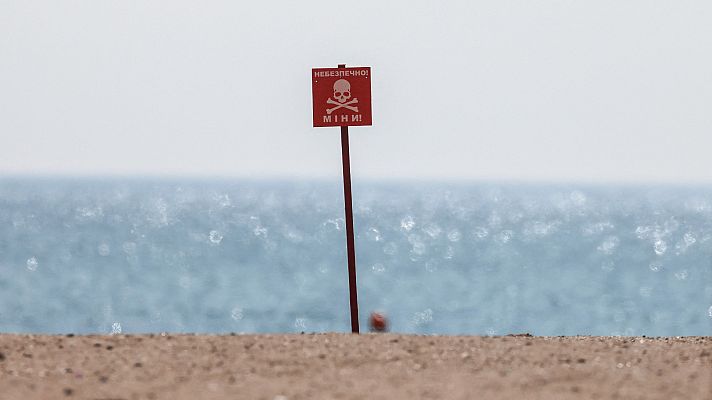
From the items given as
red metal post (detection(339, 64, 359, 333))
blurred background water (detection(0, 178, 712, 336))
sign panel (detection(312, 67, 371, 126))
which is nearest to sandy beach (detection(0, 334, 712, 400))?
red metal post (detection(339, 64, 359, 333))

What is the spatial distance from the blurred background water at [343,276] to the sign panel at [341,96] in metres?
32.5

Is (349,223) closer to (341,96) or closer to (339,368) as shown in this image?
(341,96)

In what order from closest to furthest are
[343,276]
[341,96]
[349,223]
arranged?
[341,96] < [349,223] < [343,276]

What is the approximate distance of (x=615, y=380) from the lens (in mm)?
12672

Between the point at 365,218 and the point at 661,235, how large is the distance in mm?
39739

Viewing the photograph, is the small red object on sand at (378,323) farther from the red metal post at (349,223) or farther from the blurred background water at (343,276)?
the blurred background water at (343,276)

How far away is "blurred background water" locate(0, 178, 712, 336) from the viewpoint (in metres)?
53.5

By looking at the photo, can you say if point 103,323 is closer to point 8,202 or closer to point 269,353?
point 269,353

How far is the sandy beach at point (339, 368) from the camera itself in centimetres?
1202

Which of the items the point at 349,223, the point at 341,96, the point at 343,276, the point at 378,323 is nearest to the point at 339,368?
the point at 349,223

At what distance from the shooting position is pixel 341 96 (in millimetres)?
16812

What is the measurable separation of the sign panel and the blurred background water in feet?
107

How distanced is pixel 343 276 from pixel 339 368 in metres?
59.4

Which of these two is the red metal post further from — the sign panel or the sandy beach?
the sandy beach
